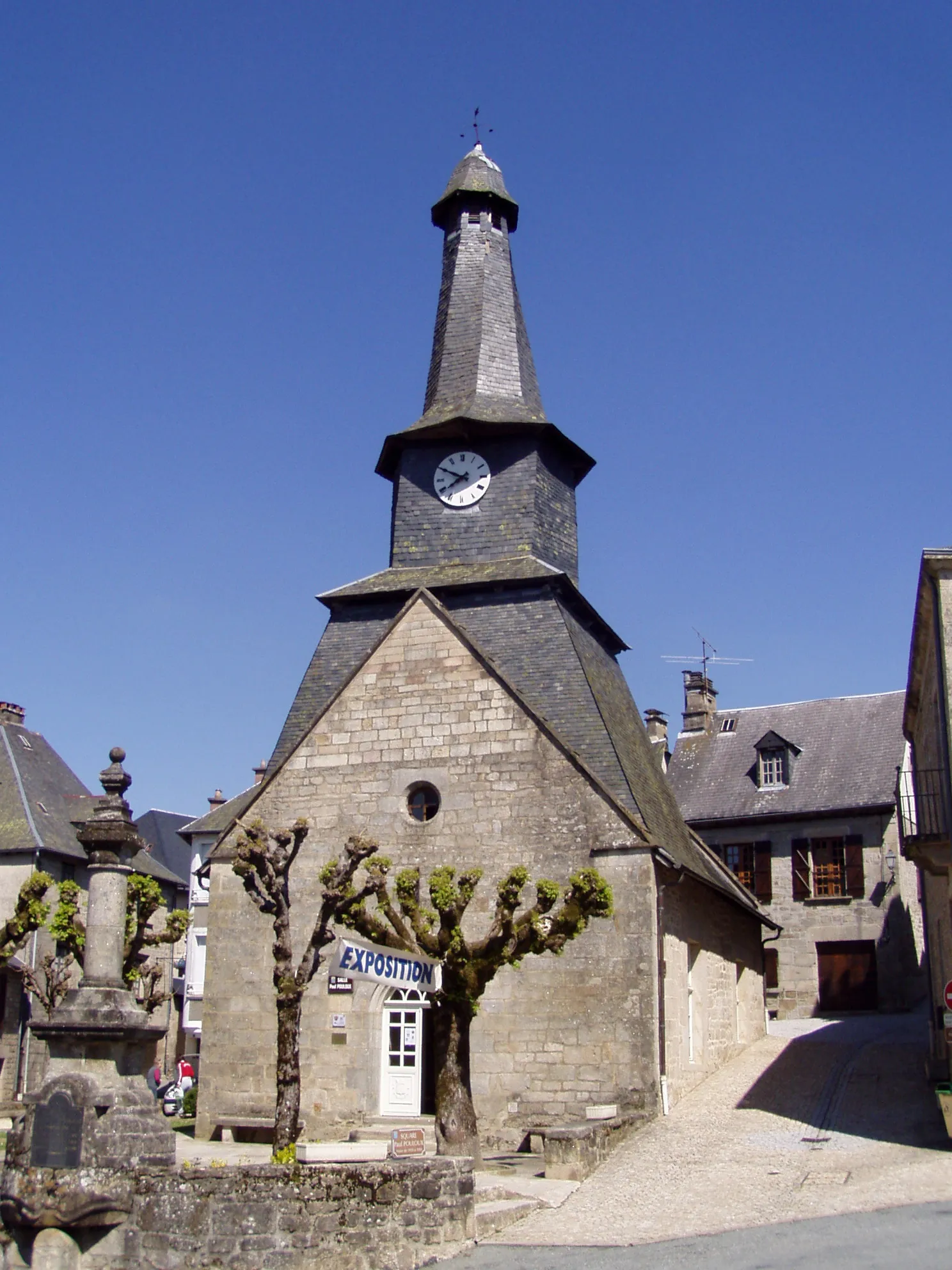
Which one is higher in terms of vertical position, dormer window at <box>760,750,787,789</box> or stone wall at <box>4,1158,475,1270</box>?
dormer window at <box>760,750,787,789</box>

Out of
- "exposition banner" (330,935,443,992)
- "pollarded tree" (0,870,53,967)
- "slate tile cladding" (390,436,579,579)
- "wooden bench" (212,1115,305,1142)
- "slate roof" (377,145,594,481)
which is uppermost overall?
"slate roof" (377,145,594,481)

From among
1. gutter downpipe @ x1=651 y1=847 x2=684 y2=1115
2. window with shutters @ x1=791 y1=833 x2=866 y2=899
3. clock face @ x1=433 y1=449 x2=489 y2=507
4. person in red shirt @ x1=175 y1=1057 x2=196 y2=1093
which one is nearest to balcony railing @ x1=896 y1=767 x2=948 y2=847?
gutter downpipe @ x1=651 y1=847 x2=684 y2=1115

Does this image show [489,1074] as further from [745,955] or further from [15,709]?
[15,709]

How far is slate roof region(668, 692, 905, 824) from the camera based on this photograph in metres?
31.2

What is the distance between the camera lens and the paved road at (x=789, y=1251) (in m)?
8.88

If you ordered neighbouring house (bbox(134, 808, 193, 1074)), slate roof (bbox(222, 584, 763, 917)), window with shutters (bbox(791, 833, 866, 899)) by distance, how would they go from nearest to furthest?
1. slate roof (bbox(222, 584, 763, 917))
2. window with shutters (bbox(791, 833, 866, 899))
3. neighbouring house (bbox(134, 808, 193, 1074))

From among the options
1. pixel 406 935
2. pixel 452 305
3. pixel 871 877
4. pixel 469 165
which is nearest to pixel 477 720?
pixel 406 935

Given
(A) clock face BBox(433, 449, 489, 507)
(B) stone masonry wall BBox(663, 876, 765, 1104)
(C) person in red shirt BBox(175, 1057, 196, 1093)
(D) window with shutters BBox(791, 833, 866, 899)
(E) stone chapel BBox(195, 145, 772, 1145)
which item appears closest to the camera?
(E) stone chapel BBox(195, 145, 772, 1145)

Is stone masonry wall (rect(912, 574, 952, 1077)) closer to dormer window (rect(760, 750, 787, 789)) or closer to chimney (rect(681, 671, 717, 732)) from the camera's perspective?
dormer window (rect(760, 750, 787, 789))

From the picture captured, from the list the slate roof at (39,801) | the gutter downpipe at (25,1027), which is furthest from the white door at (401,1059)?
the slate roof at (39,801)

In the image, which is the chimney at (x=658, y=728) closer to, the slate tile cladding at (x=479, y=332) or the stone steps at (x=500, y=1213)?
the slate tile cladding at (x=479, y=332)

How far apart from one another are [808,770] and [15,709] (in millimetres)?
21004

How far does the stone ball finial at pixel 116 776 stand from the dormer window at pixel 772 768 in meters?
23.3

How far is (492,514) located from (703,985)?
7.87 meters
